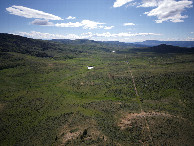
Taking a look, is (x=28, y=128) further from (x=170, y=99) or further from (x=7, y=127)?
(x=170, y=99)

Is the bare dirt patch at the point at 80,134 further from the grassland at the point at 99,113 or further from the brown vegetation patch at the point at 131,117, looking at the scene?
the brown vegetation patch at the point at 131,117

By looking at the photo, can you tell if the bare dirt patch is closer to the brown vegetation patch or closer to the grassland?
the grassland

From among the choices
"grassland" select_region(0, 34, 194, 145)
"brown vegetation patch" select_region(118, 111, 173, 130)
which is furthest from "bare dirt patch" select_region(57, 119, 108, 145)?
"brown vegetation patch" select_region(118, 111, 173, 130)

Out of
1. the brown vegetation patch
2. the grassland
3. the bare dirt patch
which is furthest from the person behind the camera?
the brown vegetation patch

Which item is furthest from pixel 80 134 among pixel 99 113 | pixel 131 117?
pixel 131 117

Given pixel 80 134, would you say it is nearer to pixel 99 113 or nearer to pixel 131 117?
pixel 99 113

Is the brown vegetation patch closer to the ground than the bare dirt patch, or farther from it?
farther from it

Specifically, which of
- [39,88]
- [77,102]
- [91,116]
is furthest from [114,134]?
[39,88]

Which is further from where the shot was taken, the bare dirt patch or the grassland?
the grassland

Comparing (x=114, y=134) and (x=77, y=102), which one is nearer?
(x=114, y=134)

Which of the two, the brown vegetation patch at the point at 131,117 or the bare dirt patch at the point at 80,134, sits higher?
the brown vegetation patch at the point at 131,117

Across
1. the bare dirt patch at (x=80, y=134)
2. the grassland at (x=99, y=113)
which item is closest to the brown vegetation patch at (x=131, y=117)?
the grassland at (x=99, y=113)
